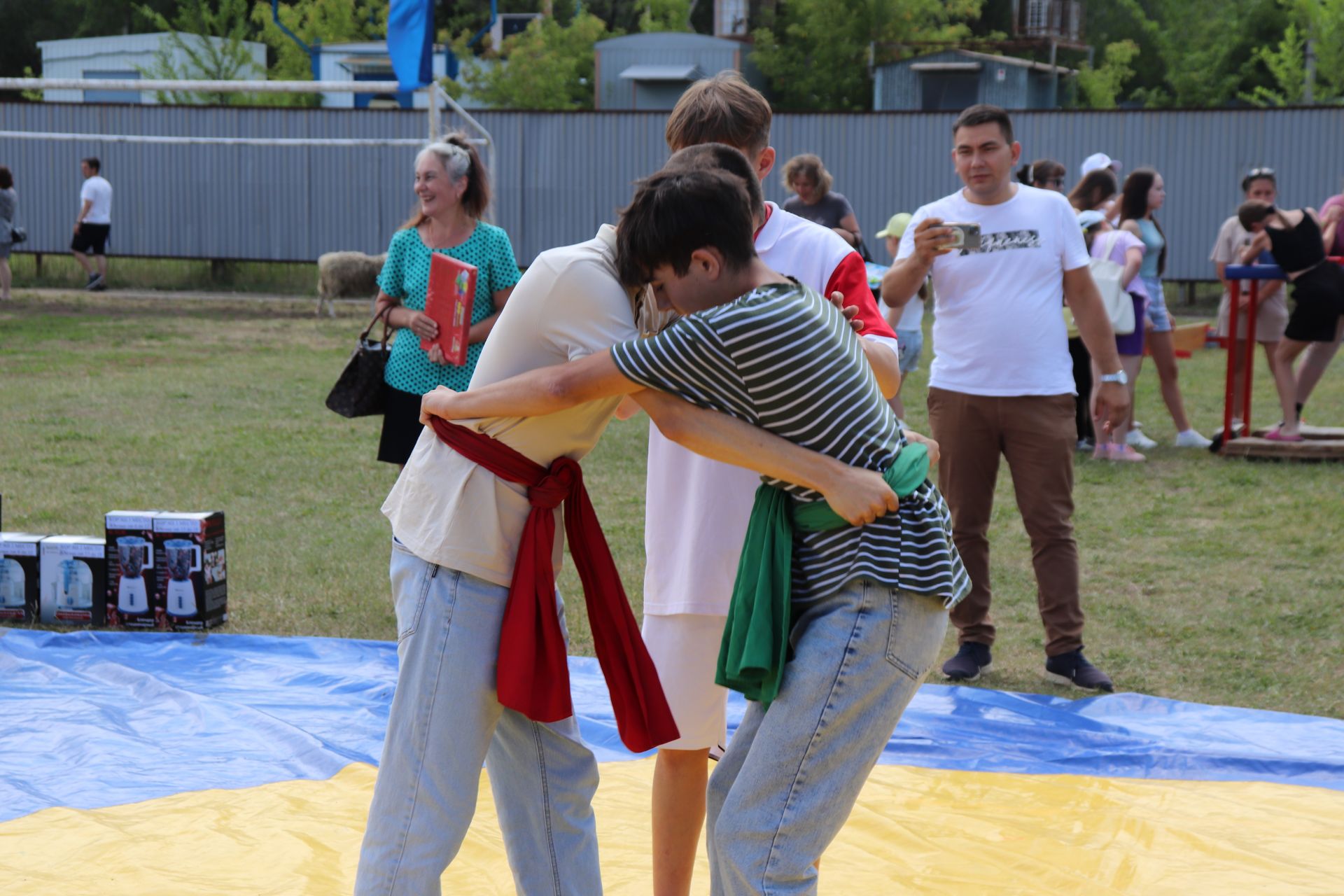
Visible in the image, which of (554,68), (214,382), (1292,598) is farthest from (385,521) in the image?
(554,68)

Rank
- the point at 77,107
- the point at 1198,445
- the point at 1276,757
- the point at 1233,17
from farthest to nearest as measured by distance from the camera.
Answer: the point at 1233,17 → the point at 77,107 → the point at 1198,445 → the point at 1276,757

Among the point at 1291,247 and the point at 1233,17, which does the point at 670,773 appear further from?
the point at 1233,17

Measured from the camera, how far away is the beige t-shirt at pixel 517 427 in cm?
221

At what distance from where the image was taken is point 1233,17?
37.5m

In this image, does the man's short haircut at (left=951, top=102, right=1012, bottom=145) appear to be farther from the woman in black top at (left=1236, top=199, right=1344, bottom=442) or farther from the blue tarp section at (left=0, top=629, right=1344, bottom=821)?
the woman in black top at (left=1236, top=199, right=1344, bottom=442)

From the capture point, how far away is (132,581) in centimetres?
510

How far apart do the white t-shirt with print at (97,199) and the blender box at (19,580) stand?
13.5 metres

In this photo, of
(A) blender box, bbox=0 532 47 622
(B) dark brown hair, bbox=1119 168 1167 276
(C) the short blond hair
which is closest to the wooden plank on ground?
(B) dark brown hair, bbox=1119 168 1167 276

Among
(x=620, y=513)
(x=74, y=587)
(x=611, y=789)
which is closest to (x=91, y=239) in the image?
(x=620, y=513)

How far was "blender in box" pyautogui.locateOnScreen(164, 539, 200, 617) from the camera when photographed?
5.03m

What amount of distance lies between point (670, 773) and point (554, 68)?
30034mm

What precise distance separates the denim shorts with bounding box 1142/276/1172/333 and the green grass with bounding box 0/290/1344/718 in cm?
83

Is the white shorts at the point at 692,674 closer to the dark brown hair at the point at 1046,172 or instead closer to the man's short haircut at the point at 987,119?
the man's short haircut at the point at 987,119

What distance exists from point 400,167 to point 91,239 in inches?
165
